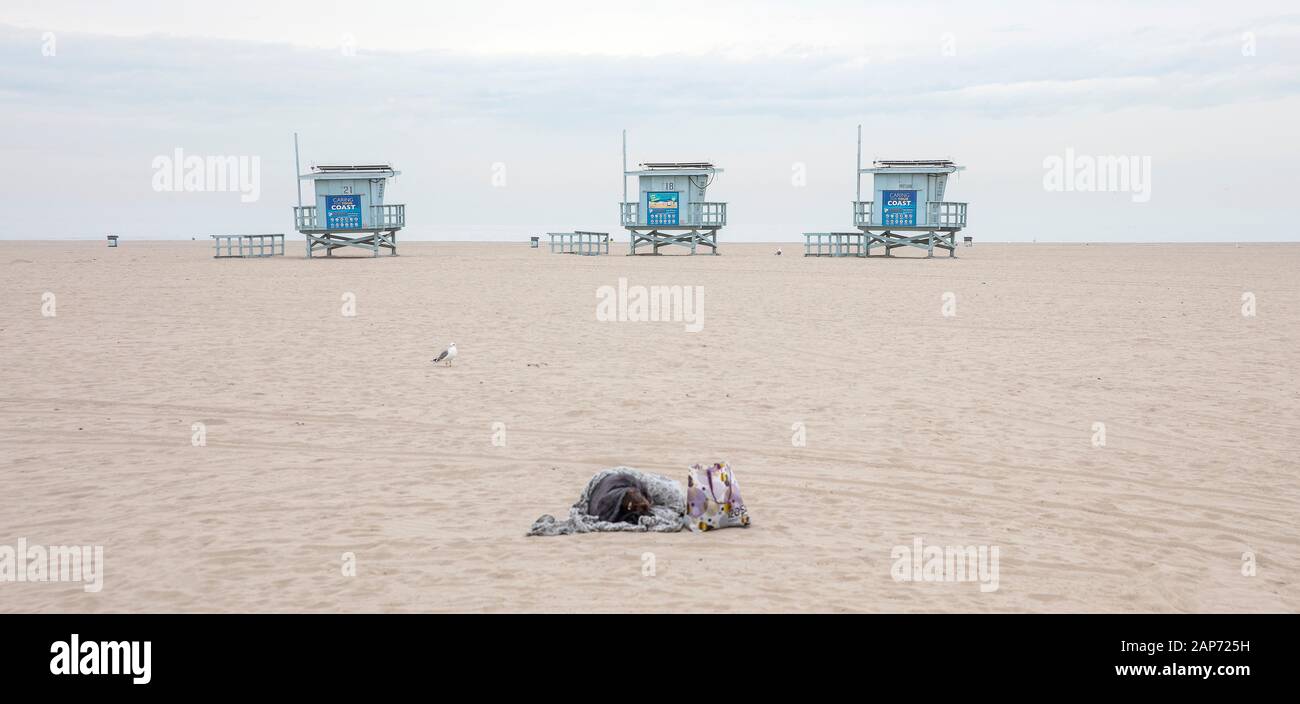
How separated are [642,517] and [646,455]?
7.91 ft

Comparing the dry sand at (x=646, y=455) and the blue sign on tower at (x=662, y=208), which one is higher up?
the blue sign on tower at (x=662, y=208)

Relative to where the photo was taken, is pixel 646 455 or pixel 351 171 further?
pixel 351 171

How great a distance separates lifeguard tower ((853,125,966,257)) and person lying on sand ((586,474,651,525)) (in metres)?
47.1

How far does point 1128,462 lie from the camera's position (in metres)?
9.88

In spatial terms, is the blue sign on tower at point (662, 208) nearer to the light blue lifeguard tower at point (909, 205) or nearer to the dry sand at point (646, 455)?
the light blue lifeguard tower at point (909, 205)

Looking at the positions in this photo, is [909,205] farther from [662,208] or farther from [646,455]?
[646,455]

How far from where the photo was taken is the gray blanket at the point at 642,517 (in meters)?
7.61

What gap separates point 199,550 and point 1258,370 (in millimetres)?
14081

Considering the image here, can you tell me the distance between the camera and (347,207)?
52656 millimetres

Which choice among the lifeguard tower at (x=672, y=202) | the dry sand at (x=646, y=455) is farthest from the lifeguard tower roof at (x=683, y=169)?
the dry sand at (x=646, y=455)

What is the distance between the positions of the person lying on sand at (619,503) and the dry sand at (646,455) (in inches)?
14.0

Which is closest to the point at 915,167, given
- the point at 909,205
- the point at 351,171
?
the point at 909,205

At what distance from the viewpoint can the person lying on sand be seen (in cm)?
777
